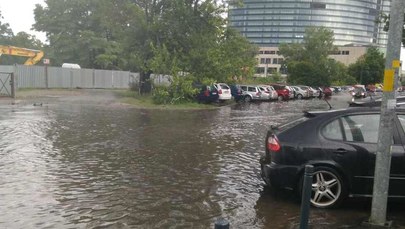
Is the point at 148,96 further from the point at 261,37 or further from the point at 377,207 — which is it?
the point at 261,37

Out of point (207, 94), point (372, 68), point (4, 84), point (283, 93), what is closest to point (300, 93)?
point (283, 93)

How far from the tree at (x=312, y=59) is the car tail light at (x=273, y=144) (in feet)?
214

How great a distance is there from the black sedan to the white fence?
1322 inches

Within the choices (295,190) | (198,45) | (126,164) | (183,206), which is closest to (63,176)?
(126,164)

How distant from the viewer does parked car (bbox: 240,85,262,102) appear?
37000 mm

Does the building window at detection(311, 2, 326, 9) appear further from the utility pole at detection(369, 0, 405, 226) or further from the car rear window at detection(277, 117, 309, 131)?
the utility pole at detection(369, 0, 405, 226)

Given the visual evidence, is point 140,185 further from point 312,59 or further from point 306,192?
point 312,59

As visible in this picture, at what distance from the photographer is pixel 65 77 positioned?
133 feet

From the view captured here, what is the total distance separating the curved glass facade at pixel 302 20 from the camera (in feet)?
471

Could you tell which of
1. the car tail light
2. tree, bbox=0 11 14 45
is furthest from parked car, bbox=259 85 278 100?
tree, bbox=0 11 14 45

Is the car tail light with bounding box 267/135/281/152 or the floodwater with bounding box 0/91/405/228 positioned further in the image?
the car tail light with bounding box 267/135/281/152

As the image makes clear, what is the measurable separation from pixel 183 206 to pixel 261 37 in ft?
526

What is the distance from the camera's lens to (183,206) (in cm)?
589

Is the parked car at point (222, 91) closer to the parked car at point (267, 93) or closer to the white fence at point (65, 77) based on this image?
the parked car at point (267, 93)
